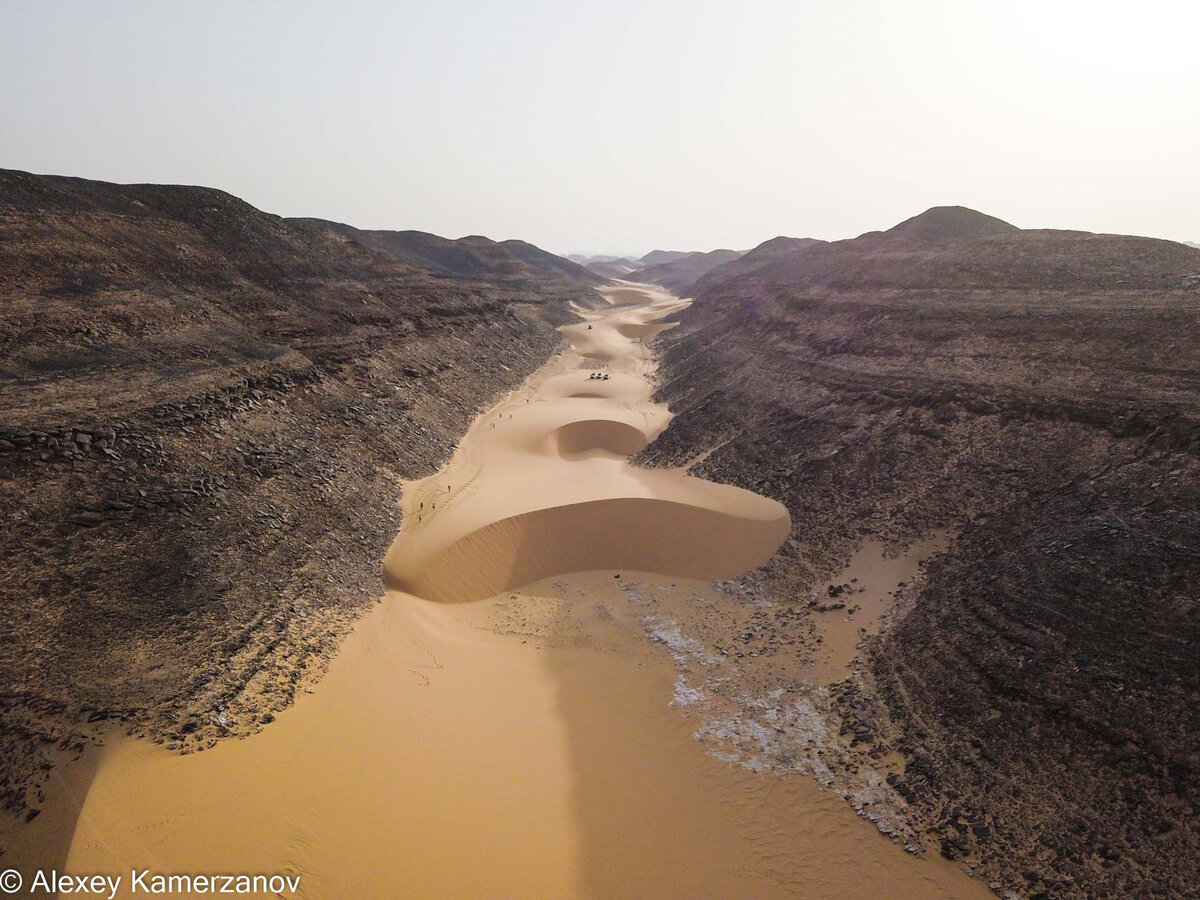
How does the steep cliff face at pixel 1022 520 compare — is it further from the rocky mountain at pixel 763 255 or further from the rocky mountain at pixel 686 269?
the rocky mountain at pixel 686 269

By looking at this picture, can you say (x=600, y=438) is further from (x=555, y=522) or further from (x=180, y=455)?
(x=180, y=455)

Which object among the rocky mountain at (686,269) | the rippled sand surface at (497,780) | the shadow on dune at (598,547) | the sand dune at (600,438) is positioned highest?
the rocky mountain at (686,269)

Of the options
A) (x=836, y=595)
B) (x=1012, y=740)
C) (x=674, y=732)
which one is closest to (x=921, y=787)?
(x=1012, y=740)

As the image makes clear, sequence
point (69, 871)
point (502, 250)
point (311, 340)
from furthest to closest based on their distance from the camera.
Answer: point (502, 250)
point (311, 340)
point (69, 871)

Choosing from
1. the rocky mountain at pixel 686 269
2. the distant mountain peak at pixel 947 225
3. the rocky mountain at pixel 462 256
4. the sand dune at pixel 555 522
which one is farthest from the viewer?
the rocky mountain at pixel 686 269

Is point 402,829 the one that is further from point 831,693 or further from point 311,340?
point 311,340

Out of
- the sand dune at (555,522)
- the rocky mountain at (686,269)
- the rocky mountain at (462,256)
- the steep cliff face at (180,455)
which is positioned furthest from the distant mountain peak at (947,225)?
the rocky mountain at (686,269)

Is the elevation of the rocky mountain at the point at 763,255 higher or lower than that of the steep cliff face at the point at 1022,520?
higher
